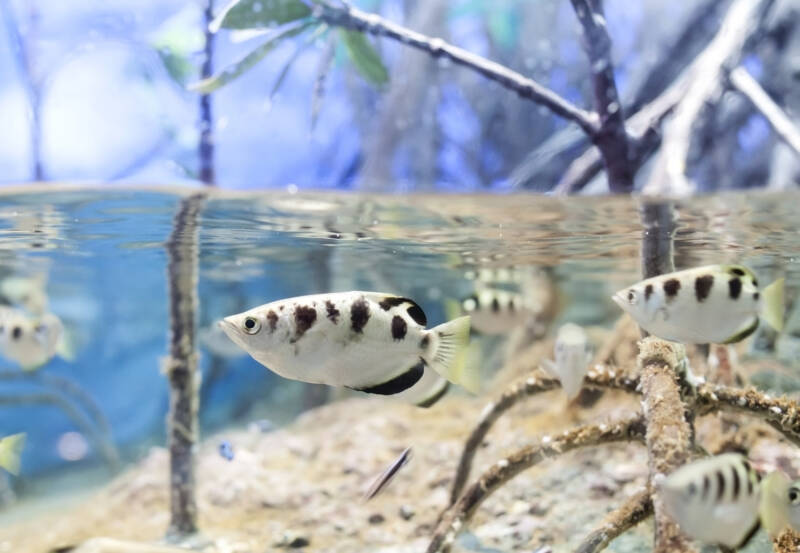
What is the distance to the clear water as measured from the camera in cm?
673

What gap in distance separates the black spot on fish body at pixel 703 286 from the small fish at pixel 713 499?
1.05 meters

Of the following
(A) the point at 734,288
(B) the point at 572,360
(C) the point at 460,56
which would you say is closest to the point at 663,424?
(A) the point at 734,288

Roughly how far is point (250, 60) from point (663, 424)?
151 inches

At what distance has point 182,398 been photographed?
23.0ft

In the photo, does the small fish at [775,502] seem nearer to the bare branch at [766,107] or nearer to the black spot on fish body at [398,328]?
the black spot on fish body at [398,328]

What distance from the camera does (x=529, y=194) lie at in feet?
19.1

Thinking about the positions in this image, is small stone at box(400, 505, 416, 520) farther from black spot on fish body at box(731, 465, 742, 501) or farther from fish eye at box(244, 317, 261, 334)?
fish eye at box(244, 317, 261, 334)

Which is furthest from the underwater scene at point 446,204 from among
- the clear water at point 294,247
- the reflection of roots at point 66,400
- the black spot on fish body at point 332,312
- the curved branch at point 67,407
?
the reflection of roots at point 66,400

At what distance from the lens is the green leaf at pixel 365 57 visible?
14.9 ft

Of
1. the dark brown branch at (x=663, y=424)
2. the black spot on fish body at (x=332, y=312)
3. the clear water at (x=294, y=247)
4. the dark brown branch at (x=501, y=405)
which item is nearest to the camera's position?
the black spot on fish body at (x=332, y=312)

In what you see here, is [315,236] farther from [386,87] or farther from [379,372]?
[379,372]

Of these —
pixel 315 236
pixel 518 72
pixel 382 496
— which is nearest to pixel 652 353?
pixel 518 72

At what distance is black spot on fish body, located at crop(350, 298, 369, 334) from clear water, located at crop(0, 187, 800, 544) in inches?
119

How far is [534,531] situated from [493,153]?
3830 mm
